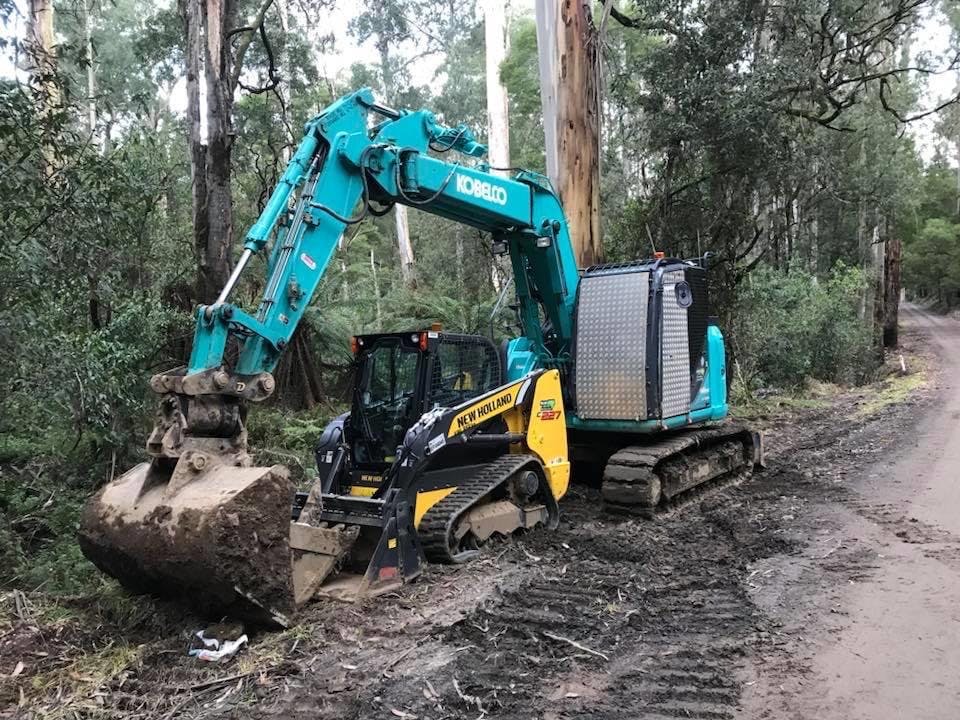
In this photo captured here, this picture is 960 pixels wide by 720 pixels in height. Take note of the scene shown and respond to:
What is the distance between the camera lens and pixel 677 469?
7922 millimetres

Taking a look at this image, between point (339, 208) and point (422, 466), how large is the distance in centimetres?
196

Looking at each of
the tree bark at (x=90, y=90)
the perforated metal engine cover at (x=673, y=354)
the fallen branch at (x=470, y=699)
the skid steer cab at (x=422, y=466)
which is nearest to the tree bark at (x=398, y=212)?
the tree bark at (x=90, y=90)

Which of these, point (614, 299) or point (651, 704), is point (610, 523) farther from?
point (651, 704)

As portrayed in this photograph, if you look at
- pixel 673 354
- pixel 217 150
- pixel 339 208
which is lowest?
pixel 673 354

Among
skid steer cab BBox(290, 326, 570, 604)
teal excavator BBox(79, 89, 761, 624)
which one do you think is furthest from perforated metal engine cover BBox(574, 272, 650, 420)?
skid steer cab BBox(290, 326, 570, 604)

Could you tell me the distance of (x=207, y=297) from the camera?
9797 millimetres

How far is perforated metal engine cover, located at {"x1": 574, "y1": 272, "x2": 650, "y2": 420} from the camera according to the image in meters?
7.51

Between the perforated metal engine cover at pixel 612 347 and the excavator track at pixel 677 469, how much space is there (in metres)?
0.47

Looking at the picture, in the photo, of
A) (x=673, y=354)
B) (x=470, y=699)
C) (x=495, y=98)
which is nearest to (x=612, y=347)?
(x=673, y=354)

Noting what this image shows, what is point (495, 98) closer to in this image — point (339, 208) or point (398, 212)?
point (398, 212)

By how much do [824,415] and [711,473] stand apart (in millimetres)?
6624

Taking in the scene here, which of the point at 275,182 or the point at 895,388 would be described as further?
the point at 895,388

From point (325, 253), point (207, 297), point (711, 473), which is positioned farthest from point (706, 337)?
point (207, 297)

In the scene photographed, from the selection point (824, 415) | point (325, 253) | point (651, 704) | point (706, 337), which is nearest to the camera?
point (651, 704)
